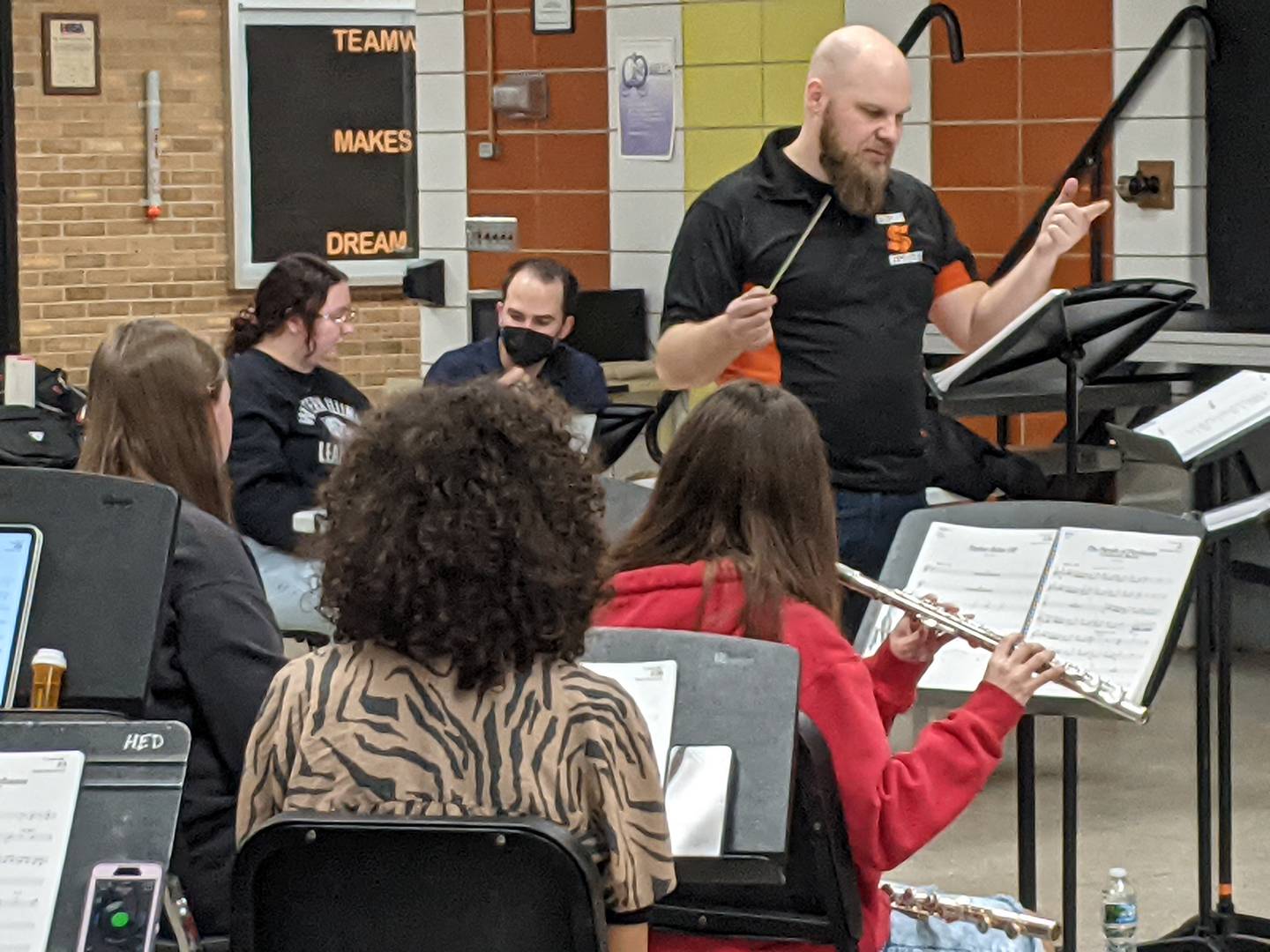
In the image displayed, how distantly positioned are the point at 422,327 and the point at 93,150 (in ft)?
12.0

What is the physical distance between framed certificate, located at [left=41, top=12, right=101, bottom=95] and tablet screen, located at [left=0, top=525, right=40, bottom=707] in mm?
8506

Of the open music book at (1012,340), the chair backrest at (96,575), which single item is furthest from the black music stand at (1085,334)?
the chair backrest at (96,575)

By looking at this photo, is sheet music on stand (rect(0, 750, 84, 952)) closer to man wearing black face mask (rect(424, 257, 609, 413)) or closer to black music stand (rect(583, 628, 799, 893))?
black music stand (rect(583, 628, 799, 893))

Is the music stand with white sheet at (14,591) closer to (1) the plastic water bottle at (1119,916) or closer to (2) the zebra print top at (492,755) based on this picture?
(2) the zebra print top at (492,755)

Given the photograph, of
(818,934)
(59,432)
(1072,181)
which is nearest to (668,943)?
(818,934)

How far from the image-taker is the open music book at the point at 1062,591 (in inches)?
108

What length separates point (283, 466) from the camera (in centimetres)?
480

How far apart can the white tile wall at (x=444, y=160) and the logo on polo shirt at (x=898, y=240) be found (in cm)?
363

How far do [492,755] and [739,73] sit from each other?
5.04 meters

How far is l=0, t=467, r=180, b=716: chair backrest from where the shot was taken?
2.13 meters

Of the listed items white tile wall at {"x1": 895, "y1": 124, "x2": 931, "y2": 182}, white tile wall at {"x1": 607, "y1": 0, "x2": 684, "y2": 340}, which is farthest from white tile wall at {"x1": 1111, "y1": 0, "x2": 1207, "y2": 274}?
white tile wall at {"x1": 607, "y1": 0, "x2": 684, "y2": 340}

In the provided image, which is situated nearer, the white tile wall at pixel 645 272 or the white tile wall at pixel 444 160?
the white tile wall at pixel 645 272

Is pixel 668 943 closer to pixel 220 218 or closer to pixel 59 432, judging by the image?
pixel 59 432

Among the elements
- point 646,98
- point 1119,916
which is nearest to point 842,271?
point 1119,916
